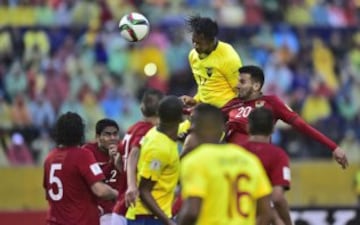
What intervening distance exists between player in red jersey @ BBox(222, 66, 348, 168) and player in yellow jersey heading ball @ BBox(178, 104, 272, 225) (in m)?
3.70

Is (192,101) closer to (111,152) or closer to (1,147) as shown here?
(111,152)

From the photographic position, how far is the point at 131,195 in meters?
12.8

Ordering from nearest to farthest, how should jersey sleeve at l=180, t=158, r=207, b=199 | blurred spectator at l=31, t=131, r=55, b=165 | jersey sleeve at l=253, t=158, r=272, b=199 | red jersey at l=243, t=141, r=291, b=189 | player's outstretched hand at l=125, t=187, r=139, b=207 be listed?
jersey sleeve at l=180, t=158, r=207, b=199, jersey sleeve at l=253, t=158, r=272, b=199, red jersey at l=243, t=141, r=291, b=189, player's outstretched hand at l=125, t=187, r=139, b=207, blurred spectator at l=31, t=131, r=55, b=165

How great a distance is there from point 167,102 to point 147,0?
14034mm

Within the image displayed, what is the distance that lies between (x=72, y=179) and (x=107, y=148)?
73.8 inches

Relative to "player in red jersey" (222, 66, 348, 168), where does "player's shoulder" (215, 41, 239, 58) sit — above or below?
above

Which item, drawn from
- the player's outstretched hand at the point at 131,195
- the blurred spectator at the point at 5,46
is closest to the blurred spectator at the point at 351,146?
the blurred spectator at the point at 5,46

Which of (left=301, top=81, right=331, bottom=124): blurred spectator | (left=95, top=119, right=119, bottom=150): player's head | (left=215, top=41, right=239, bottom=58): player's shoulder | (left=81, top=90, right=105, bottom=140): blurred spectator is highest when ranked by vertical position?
(left=215, top=41, right=239, bottom=58): player's shoulder

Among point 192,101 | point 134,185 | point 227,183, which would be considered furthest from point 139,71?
point 227,183

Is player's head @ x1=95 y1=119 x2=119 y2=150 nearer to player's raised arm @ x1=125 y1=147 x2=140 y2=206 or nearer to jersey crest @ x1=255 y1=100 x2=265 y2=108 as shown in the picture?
player's raised arm @ x1=125 y1=147 x2=140 y2=206

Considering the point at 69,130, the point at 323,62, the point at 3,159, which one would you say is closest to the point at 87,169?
the point at 69,130

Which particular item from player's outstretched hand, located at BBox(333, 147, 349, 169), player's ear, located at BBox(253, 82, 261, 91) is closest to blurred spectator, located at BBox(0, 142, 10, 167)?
player's ear, located at BBox(253, 82, 261, 91)

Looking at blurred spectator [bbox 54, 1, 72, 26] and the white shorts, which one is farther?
blurred spectator [bbox 54, 1, 72, 26]

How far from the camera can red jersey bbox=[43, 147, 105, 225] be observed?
42.0 ft
